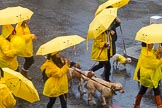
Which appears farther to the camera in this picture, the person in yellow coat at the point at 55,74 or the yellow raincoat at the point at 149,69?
the yellow raincoat at the point at 149,69

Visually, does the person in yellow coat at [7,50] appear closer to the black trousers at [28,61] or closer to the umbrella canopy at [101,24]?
the black trousers at [28,61]

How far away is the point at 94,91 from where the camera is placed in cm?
926

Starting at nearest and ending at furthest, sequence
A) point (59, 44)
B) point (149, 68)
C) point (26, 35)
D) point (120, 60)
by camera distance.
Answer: point (59, 44), point (149, 68), point (26, 35), point (120, 60)

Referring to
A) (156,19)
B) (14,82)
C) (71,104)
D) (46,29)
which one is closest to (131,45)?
(156,19)

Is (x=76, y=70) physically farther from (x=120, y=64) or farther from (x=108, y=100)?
(x=120, y=64)

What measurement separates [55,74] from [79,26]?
262 inches

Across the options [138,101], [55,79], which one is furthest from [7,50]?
[138,101]

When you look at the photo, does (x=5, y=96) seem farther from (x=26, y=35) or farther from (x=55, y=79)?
(x=26, y=35)

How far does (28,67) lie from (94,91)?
1.86m

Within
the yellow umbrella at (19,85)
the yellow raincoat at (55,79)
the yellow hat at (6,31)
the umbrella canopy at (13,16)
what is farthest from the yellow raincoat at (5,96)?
the yellow hat at (6,31)

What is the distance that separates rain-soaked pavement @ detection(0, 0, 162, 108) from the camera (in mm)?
9555

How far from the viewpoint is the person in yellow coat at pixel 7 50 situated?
879cm

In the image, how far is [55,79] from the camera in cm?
816

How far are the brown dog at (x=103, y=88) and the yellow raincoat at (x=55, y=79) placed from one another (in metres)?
0.98
